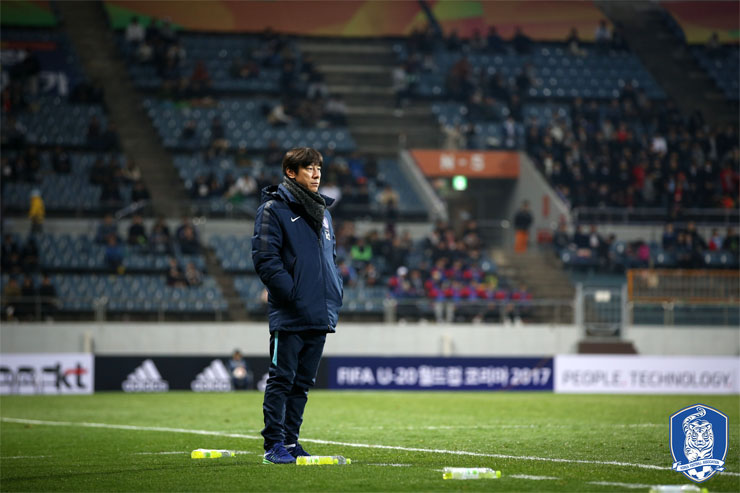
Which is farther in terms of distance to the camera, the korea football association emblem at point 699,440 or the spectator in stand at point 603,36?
the spectator in stand at point 603,36

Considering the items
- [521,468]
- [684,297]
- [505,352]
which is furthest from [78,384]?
[521,468]

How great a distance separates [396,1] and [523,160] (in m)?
9.68

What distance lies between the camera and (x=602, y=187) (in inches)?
1528

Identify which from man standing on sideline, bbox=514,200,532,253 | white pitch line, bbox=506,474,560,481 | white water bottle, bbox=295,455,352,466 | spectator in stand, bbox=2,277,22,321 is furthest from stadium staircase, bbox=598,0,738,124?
white pitch line, bbox=506,474,560,481

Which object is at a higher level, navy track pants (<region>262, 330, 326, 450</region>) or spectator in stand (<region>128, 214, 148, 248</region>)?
spectator in stand (<region>128, 214, 148, 248</region>)

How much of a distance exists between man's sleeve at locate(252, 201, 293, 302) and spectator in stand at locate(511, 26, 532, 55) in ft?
128

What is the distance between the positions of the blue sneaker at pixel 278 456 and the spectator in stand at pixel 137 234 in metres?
25.0

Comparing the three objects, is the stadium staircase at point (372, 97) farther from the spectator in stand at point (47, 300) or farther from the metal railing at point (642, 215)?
the spectator in stand at point (47, 300)

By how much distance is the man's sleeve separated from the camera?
8.74 m

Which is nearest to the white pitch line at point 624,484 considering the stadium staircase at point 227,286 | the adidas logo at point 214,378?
the adidas logo at point 214,378

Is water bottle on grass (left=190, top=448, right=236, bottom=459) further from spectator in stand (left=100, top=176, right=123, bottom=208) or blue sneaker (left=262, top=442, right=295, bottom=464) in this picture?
spectator in stand (left=100, top=176, right=123, bottom=208)

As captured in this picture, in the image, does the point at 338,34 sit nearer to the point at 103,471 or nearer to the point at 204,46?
the point at 204,46

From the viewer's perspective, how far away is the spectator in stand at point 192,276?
3247 centimetres

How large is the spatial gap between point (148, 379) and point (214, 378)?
162cm
